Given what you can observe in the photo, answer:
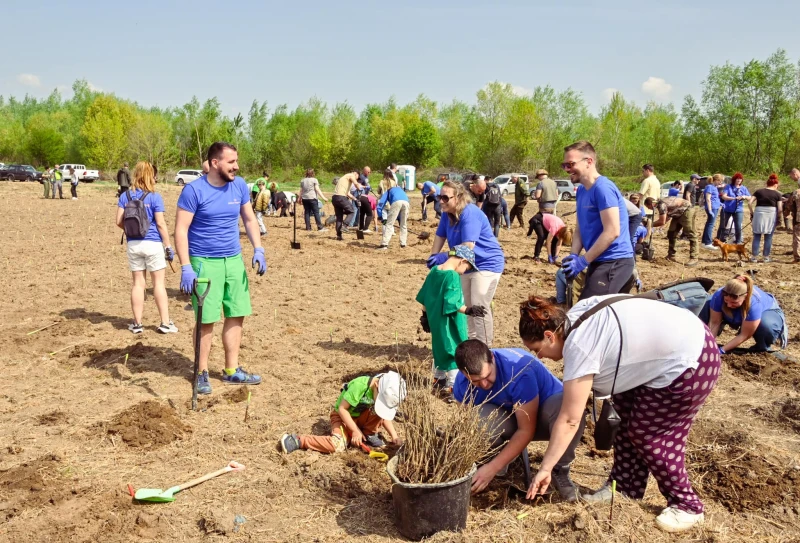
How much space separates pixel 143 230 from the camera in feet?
22.5

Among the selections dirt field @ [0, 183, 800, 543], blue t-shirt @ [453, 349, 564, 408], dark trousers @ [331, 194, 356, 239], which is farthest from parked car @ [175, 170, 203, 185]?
blue t-shirt @ [453, 349, 564, 408]

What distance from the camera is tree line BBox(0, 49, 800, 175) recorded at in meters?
51.4

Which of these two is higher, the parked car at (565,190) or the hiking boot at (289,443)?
the parked car at (565,190)

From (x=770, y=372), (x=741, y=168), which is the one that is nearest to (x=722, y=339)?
(x=770, y=372)

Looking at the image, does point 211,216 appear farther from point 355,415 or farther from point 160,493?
point 160,493

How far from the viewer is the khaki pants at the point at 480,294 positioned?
5742 mm

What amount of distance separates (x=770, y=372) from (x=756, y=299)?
0.70 meters

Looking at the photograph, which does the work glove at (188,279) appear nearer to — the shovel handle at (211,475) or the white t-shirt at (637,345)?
the shovel handle at (211,475)

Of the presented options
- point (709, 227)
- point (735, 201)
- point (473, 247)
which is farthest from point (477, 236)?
point (735, 201)

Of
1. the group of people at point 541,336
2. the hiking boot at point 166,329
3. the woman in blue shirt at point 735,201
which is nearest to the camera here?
the group of people at point 541,336

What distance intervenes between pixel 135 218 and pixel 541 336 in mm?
5093

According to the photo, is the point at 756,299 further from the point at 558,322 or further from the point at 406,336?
the point at 558,322

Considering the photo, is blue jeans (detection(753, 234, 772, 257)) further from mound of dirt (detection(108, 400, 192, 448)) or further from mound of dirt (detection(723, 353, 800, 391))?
mound of dirt (detection(108, 400, 192, 448))

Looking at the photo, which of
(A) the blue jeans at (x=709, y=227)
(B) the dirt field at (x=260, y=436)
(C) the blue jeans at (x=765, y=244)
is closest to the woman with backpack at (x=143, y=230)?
(B) the dirt field at (x=260, y=436)
